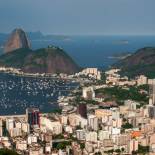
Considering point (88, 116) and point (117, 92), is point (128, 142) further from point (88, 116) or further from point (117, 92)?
point (117, 92)

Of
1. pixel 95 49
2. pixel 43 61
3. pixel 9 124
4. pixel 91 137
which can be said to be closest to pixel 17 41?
pixel 43 61

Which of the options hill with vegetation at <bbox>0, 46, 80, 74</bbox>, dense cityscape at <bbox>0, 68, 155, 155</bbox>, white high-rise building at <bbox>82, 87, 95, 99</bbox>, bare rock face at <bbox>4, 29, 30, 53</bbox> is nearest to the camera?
dense cityscape at <bbox>0, 68, 155, 155</bbox>

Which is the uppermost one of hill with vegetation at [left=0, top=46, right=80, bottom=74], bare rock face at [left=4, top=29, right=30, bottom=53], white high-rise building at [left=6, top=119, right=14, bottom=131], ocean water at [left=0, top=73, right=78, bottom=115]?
bare rock face at [left=4, top=29, right=30, bottom=53]

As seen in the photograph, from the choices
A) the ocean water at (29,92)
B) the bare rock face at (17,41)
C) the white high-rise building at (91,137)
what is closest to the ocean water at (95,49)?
the bare rock face at (17,41)

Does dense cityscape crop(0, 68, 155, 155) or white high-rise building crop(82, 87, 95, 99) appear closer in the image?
dense cityscape crop(0, 68, 155, 155)

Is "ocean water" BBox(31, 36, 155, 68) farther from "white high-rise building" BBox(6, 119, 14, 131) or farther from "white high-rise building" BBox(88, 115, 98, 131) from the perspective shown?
"white high-rise building" BBox(6, 119, 14, 131)

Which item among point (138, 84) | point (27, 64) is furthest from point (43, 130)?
point (27, 64)

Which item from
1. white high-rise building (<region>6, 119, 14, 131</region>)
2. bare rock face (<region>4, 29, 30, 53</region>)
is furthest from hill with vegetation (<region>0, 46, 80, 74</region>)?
white high-rise building (<region>6, 119, 14, 131</region>)

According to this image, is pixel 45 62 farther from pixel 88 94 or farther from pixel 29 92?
pixel 88 94

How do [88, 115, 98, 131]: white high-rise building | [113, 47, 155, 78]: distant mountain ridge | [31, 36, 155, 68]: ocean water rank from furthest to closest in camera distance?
[31, 36, 155, 68]: ocean water → [113, 47, 155, 78]: distant mountain ridge → [88, 115, 98, 131]: white high-rise building
